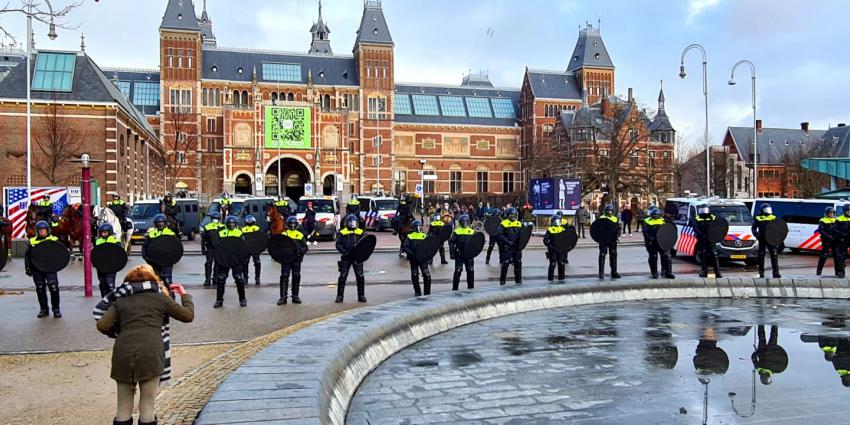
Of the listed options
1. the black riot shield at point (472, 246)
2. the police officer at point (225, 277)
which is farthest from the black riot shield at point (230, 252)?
the black riot shield at point (472, 246)

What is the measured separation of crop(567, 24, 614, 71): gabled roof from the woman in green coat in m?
91.6

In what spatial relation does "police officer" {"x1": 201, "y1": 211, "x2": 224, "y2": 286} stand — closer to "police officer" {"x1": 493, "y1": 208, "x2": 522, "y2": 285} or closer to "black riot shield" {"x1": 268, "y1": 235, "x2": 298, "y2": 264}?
"black riot shield" {"x1": 268, "y1": 235, "x2": 298, "y2": 264}

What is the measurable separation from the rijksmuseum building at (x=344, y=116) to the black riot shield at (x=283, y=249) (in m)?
63.7

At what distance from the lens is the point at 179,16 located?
8094cm

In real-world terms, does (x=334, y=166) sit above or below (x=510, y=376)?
above

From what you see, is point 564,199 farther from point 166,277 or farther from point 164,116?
point 164,116

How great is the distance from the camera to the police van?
19.0m

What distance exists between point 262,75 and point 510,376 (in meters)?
83.3

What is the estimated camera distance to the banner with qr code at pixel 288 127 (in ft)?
254

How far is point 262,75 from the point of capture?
86000 mm

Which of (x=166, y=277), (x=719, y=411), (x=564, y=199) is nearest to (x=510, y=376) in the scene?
(x=719, y=411)

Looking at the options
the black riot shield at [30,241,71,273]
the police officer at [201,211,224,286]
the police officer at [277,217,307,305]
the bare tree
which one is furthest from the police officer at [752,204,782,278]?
the bare tree

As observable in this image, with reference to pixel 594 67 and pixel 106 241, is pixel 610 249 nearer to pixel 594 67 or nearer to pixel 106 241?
pixel 106 241

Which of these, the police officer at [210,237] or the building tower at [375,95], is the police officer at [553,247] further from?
the building tower at [375,95]
